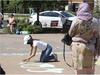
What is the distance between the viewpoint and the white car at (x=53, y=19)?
20.3 meters

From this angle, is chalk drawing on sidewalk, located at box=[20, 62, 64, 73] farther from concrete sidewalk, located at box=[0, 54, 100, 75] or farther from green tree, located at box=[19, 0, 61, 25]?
green tree, located at box=[19, 0, 61, 25]

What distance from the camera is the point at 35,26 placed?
1964 centimetres

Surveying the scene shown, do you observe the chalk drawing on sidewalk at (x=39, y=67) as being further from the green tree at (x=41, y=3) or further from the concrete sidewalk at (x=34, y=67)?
the green tree at (x=41, y=3)

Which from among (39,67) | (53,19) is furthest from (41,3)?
(39,67)

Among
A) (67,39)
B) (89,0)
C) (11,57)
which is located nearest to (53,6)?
(11,57)

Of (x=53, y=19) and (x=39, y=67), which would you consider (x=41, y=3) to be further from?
(x=39, y=67)

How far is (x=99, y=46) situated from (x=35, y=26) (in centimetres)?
1466

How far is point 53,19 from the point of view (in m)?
20.5

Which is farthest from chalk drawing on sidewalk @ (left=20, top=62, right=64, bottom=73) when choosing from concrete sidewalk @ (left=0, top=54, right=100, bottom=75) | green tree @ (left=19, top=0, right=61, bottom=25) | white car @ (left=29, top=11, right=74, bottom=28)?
green tree @ (left=19, top=0, right=61, bottom=25)

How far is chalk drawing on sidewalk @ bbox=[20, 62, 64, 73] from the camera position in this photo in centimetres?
735

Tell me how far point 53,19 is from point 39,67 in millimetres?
12926

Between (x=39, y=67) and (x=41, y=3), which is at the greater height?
(x=41, y=3)

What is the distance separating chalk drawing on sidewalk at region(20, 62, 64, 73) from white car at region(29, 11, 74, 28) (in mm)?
12000

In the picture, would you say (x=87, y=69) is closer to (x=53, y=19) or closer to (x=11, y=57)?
(x=11, y=57)
